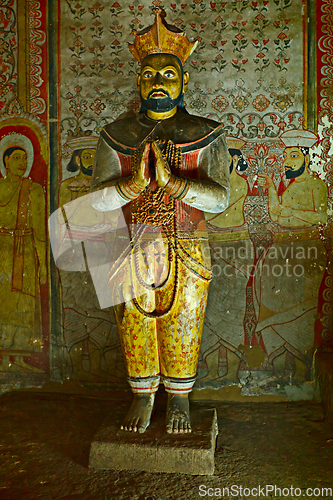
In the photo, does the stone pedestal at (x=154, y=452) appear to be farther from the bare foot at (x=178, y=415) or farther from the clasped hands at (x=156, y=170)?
the clasped hands at (x=156, y=170)

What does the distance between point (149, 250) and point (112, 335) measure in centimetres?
130

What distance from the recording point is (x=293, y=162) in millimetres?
3416

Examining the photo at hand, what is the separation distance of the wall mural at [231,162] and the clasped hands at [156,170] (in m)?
1.24

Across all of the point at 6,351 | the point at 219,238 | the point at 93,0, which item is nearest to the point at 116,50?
the point at 93,0

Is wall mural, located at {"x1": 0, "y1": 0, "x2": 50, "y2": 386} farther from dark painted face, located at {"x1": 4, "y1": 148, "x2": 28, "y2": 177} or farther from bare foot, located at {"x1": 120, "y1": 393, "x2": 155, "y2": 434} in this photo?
bare foot, located at {"x1": 120, "y1": 393, "x2": 155, "y2": 434}

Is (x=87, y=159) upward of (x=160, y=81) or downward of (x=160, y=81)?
→ downward

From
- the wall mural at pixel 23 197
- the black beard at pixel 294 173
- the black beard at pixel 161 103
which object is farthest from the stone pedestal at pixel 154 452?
the black beard at pixel 294 173

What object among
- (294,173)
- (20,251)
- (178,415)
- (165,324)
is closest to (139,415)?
(178,415)

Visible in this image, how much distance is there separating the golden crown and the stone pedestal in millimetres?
2347

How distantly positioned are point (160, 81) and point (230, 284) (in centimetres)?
172

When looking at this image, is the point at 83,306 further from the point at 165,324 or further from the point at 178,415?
the point at 178,415

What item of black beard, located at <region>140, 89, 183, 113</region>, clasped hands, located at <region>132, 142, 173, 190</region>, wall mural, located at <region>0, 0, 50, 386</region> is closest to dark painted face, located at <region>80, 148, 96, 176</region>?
wall mural, located at <region>0, 0, 50, 386</region>

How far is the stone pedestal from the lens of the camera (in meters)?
2.32

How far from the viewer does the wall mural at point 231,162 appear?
11.2 feet
